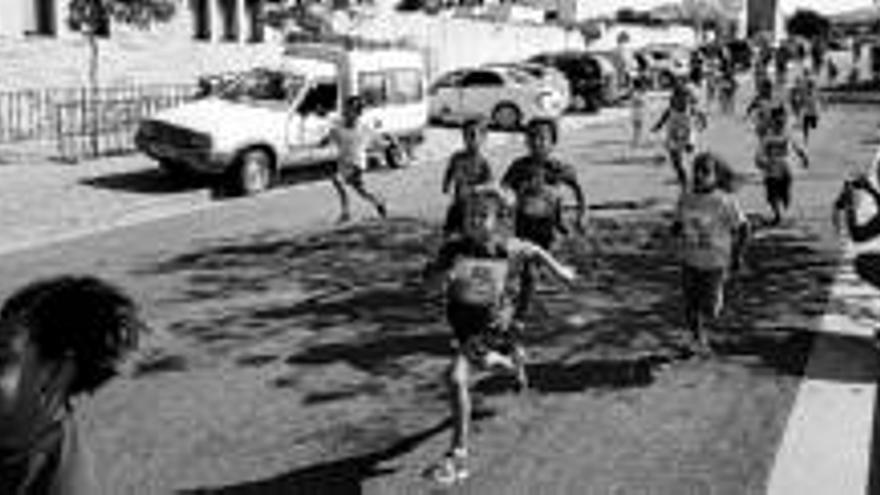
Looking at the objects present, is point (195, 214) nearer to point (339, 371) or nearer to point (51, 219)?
point (51, 219)

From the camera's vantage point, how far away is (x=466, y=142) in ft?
36.0

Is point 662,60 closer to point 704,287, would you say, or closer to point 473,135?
point 473,135

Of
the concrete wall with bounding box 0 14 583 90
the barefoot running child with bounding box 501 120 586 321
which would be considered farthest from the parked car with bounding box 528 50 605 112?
the barefoot running child with bounding box 501 120 586 321

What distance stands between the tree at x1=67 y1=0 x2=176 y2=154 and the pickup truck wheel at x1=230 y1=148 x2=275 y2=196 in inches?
154

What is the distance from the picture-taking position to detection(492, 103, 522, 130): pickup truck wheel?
34.0 m

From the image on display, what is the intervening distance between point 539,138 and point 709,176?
1.22 m

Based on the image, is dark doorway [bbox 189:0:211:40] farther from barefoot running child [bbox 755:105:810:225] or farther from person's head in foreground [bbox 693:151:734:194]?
person's head in foreground [bbox 693:151:734:194]

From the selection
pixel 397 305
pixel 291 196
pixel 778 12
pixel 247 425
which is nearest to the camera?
pixel 247 425

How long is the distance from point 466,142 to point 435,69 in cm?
3279

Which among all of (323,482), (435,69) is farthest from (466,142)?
(435,69)

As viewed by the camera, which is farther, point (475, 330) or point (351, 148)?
point (351, 148)

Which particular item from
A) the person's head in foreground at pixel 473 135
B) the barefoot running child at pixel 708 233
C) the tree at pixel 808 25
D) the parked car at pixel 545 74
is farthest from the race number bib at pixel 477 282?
the tree at pixel 808 25

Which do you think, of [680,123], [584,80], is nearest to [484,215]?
[680,123]

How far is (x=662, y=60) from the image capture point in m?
50.6
